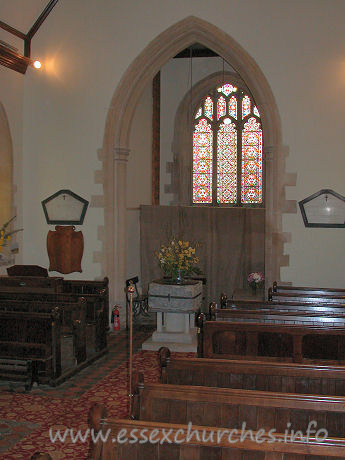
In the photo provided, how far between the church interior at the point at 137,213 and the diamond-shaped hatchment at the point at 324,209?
0.02 m

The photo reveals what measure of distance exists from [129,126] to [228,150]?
3759mm

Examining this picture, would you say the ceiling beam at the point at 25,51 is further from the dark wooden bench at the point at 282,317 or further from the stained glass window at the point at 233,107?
the dark wooden bench at the point at 282,317

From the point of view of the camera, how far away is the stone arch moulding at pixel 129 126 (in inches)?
339

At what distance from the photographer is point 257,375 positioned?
3662 millimetres

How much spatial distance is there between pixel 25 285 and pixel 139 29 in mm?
4585

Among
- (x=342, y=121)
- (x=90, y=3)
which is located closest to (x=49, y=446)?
(x=342, y=121)

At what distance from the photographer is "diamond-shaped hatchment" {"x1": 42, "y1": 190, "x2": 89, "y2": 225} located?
30.2ft

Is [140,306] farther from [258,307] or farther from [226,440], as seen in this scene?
[226,440]

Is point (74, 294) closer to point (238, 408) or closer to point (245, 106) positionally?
point (238, 408)

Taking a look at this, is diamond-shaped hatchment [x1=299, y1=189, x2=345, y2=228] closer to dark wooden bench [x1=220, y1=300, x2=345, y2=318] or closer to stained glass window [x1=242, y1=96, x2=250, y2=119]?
dark wooden bench [x1=220, y1=300, x2=345, y2=318]

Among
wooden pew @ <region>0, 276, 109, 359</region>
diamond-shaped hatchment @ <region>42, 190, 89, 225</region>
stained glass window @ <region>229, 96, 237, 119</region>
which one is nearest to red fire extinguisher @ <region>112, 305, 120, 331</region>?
wooden pew @ <region>0, 276, 109, 359</region>

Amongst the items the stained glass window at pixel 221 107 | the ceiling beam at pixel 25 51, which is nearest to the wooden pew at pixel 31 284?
the ceiling beam at pixel 25 51

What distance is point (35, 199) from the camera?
373 inches

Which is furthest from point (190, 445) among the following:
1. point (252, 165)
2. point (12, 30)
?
point (252, 165)
